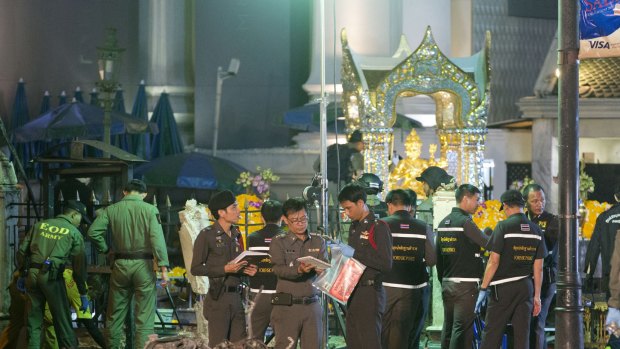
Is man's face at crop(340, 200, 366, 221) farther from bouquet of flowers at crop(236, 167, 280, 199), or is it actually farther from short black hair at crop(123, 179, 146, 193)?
bouquet of flowers at crop(236, 167, 280, 199)

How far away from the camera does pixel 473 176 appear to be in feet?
67.1

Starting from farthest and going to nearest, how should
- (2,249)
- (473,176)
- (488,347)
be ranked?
(473,176) → (2,249) → (488,347)

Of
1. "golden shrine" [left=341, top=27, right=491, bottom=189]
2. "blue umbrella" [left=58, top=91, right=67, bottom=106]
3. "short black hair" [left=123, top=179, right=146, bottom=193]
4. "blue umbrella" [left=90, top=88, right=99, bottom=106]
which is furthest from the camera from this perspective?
"blue umbrella" [left=58, top=91, right=67, bottom=106]

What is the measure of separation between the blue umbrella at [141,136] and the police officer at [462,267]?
12.0m

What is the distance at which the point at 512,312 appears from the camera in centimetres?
1444

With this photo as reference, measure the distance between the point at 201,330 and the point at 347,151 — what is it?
5.18m

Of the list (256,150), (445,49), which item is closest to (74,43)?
(256,150)

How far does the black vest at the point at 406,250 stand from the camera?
14.7 metres

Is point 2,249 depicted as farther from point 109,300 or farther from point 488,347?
point 488,347

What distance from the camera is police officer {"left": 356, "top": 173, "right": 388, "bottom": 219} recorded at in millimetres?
16938

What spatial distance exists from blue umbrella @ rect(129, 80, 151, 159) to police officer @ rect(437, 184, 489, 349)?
12.0m

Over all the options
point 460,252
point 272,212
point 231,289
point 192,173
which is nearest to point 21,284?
point 231,289

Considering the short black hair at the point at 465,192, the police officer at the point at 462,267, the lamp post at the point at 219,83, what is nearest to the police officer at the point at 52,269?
the police officer at the point at 462,267

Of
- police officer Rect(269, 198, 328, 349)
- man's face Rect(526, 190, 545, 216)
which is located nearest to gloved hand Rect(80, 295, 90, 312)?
police officer Rect(269, 198, 328, 349)
